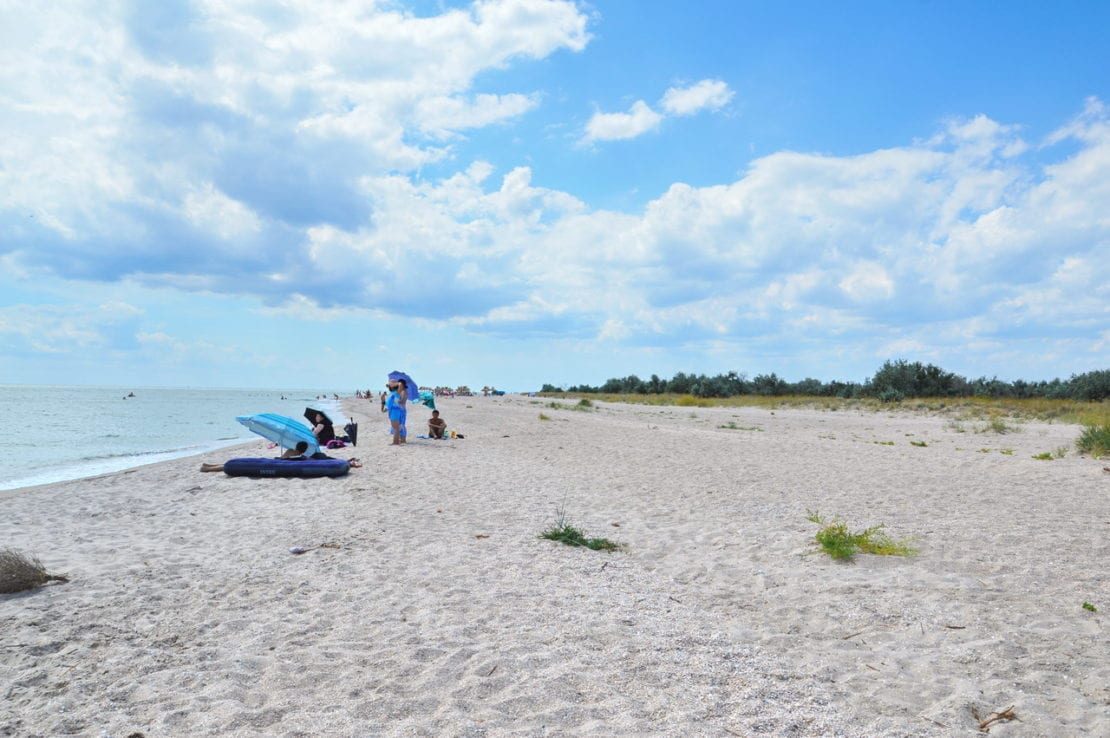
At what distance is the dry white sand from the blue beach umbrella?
7.36 ft

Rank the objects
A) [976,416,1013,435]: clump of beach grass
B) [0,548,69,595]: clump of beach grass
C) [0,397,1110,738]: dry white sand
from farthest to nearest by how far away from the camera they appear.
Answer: [976,416,1013,435]: clump of beach grass < [0,548,69,595]: clump of beach grass < [0,397,1110,738]: dry white sand

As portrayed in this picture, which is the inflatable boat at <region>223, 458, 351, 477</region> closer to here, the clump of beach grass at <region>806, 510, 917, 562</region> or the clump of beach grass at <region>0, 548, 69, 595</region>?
the clump of beach grass at <region>0, 548, 69, 595</region>

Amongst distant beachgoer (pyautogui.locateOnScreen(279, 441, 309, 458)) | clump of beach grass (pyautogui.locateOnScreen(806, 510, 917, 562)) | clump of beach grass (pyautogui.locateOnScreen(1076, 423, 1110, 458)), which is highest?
clump of beach grass (pyautogui.locateOnScreen(1076, 423, 1110, 458))

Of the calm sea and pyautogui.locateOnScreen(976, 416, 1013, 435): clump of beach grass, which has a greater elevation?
pyautogui.locateOnScreen(976, 416, 1013, 435): clump of beach grass

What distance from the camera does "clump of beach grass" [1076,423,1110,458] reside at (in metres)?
13.2

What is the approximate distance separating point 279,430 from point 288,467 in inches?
44.4

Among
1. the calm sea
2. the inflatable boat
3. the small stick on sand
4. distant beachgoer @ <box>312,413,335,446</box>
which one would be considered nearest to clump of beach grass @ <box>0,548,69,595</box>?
the inflatable boat

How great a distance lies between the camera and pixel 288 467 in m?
11.6

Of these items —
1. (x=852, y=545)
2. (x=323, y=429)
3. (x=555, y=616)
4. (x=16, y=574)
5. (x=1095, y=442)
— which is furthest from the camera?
(x=323, y=429)

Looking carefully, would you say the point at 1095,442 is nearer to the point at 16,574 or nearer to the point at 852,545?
the point at 852,545

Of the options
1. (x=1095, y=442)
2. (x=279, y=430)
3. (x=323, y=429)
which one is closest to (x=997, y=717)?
(x=279, y=430)

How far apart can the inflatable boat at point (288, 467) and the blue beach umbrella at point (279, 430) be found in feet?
2.14

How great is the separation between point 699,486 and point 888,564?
15.3 ft

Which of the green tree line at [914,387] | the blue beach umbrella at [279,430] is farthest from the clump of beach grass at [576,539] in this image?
the green tree line at [914,387]
